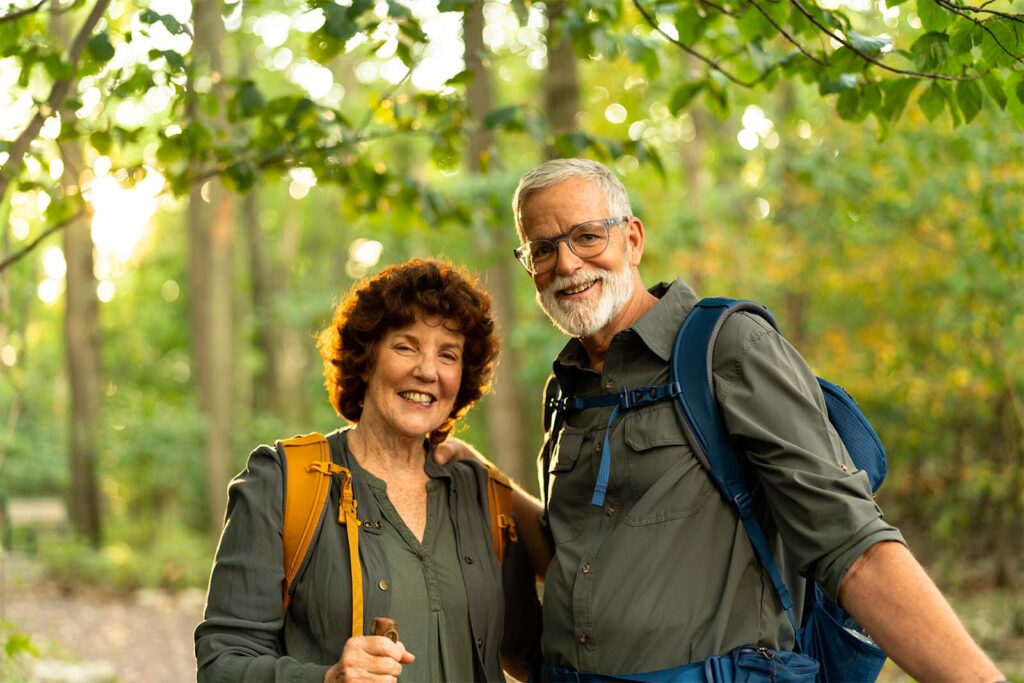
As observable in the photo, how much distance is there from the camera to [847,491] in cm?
260

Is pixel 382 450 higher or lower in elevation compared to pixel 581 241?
lower

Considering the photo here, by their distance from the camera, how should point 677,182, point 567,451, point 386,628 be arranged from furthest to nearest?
point 677,182 → point 567,451 → point 386,628

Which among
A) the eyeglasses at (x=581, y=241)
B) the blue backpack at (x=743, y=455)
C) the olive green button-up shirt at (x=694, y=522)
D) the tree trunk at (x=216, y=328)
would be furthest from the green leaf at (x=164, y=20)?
the tree trunk at (x=216, y=328)

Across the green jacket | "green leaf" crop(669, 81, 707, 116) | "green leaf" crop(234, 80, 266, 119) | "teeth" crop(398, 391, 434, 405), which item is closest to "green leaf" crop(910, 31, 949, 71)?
"green leaf" crop(669, 81, 707, 116)

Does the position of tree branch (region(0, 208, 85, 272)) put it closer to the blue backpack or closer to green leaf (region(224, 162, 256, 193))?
green leaf (region(224, 162, 256, 193))

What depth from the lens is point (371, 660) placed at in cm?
264

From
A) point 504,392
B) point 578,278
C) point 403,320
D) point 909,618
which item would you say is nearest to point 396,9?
point 403,320

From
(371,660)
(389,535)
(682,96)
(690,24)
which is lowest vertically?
(371,660)

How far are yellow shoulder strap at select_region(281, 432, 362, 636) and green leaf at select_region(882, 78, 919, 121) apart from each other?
2.09 metres

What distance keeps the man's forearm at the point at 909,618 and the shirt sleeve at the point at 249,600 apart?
4.20ft

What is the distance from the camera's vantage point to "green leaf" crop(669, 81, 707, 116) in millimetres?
4324

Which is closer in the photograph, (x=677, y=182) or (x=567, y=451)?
(x=567, y=451)

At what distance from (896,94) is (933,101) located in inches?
5.9

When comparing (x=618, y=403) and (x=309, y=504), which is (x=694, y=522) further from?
(x=309, y=504)
